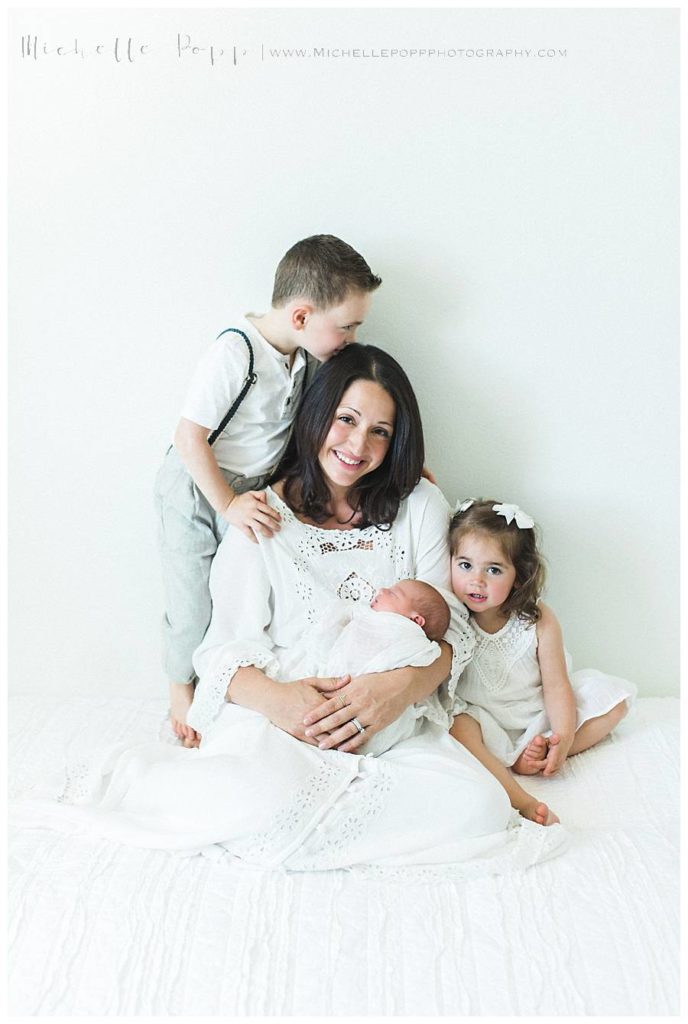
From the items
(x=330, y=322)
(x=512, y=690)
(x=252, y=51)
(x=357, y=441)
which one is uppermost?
(x=252, y=51)

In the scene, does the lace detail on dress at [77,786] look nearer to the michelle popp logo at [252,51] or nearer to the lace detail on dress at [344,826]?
the lace detail on dress at [344,826]

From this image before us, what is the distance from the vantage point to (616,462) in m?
2.20

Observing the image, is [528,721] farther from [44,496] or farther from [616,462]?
[44,496]

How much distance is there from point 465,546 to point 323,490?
0.33 metres

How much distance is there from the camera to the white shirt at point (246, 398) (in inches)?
75.4

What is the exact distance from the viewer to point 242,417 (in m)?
1.98

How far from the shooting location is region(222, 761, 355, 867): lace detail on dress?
5.37ft

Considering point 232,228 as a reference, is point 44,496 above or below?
below

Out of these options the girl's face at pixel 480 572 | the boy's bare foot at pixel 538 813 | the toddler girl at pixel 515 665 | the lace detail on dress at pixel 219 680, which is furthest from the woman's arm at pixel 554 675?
A: the lace detail on dress at pixel 219 680

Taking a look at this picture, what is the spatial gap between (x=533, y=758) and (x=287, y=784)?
622 millimetres

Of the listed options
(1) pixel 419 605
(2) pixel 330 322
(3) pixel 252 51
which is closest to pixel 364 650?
(1) pixel 419 605

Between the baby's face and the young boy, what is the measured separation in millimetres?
264

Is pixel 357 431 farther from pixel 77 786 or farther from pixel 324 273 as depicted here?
pixel 77 786

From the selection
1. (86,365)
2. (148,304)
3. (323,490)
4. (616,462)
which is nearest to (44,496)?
(86,365)
